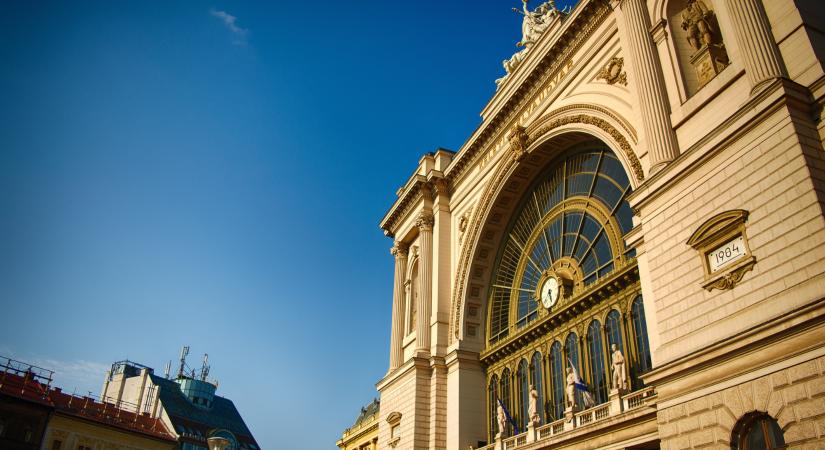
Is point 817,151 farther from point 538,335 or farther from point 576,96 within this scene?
point 538,335

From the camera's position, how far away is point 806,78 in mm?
17219

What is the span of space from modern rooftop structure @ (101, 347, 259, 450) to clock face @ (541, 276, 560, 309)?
161ft

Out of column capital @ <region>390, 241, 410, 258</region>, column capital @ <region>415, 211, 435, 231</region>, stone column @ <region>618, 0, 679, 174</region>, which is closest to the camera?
stone column @ <region>618, 0, 679, 174</region>

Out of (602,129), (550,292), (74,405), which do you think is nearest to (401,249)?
(550,292)

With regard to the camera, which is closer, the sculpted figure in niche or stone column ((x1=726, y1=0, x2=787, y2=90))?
stone column ((x1=726, y1=0, x2=787, y2=90))

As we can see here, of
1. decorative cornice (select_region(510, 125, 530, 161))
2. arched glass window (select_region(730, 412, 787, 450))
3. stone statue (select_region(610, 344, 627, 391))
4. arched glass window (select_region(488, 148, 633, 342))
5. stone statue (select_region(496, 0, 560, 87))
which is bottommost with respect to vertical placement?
arched glass window (select_region(730, 412, 787, 450))

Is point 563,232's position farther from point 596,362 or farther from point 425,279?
point 425,279

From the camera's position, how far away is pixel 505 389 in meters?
32.5

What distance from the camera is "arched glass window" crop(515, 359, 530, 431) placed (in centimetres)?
3045

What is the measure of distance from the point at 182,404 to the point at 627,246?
7006 centimetres

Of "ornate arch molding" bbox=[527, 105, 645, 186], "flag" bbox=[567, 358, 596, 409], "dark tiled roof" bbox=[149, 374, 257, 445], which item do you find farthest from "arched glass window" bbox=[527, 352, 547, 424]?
"dark tiled roof" bbox=[149, 374, 257, 445]

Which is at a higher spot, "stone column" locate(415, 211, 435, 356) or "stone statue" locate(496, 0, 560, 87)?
"stone statue" locate(496, 0, 560, 87)

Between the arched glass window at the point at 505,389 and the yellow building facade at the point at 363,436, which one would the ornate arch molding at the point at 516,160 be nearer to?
the arched glass window at the point at 505,389

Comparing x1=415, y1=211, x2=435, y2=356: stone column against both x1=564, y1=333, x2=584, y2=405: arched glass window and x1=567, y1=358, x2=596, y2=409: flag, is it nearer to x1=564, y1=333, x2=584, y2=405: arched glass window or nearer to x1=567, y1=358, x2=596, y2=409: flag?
x1=564, y1=333, x2=584, y2=405: arched glass window
